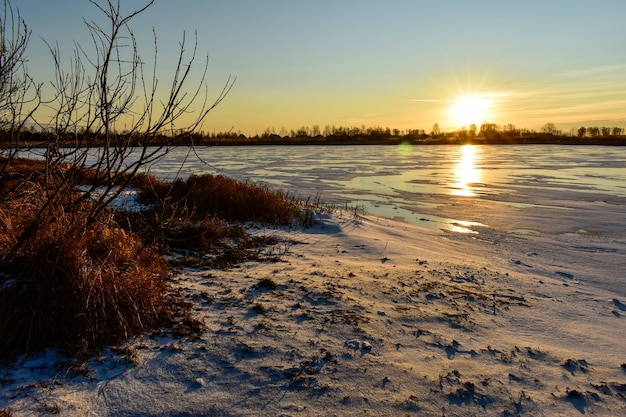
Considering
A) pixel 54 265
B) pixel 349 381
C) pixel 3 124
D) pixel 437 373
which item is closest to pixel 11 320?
pixel 54 265

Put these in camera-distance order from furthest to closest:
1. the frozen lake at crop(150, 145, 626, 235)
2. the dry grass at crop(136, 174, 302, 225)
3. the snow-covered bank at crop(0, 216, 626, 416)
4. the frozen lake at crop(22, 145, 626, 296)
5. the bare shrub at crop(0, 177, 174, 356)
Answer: the frozen lake at crop(150, 145, 626, 235) < the dry grass at crop(136, 174, 302, 225) < the frozen lake at crop(22, 145, 626, 296) < the bare shrub at crop(0, 177, 174, 356) < the snow-covered bank at crop(0, 216, 626, 416)

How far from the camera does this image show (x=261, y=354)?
366 cm

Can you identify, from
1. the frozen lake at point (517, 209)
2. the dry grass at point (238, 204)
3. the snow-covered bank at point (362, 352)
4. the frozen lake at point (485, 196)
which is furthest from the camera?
the frozen lake at point (485, 196)

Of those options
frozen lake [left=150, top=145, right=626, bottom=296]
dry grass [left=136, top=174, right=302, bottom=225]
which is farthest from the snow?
dry grass [left=136, top=174, right=302, bottom=225]

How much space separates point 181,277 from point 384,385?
117 inches

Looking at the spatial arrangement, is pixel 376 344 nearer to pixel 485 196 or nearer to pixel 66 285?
pixel 66 285

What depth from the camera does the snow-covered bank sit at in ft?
10.1

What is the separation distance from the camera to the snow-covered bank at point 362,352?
10.1ft

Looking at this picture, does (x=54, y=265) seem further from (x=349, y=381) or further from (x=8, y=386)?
(x=349, y=381)

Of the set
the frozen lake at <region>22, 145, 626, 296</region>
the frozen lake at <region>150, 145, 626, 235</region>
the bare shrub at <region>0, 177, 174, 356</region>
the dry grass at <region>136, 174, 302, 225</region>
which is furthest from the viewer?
the frozen lake at <region>150, 145, 626, 235</region>

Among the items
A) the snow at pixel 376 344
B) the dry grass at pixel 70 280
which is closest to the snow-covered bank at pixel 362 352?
the snow at pixel 376 344

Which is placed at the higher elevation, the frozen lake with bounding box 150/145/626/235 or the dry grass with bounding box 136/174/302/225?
the dry grass with bounding box 136/174/302/225

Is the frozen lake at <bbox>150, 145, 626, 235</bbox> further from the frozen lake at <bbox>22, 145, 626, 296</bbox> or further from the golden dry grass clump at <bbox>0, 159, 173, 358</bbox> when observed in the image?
the golden dry grass clump at <bbox>0, 159, 173, 358</bbox>

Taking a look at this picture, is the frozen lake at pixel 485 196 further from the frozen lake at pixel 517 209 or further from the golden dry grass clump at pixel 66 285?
the golden dry grass clump at pixel 66 285
